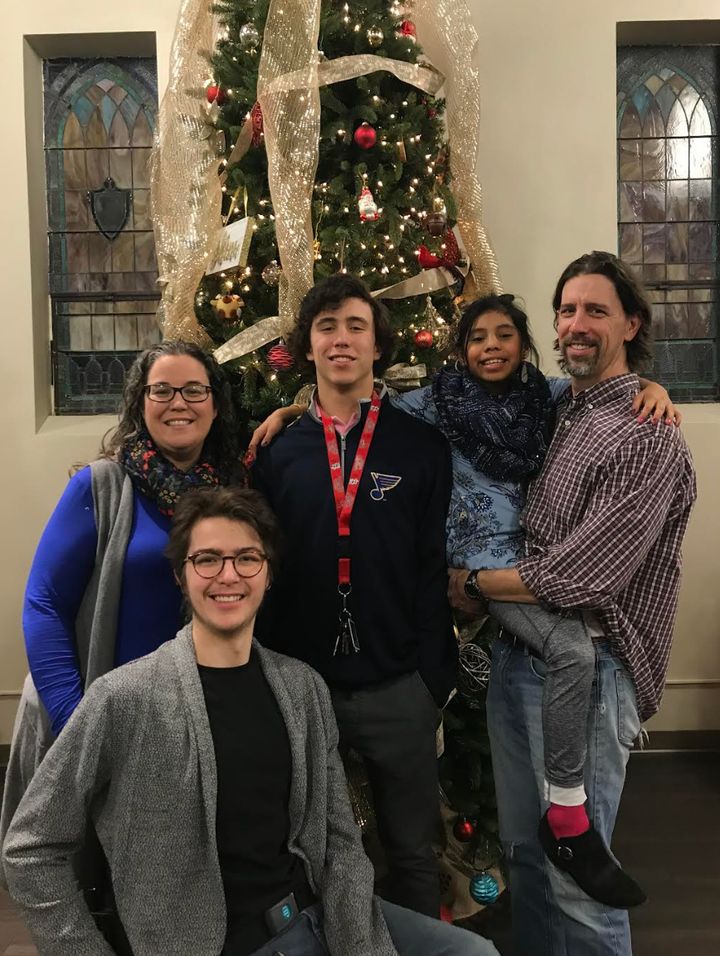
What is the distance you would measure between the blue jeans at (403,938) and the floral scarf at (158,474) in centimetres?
95

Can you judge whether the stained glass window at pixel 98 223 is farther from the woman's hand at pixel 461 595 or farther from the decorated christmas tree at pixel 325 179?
the woman's hand at pixel 461 595

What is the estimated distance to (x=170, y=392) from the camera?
6.68 ft

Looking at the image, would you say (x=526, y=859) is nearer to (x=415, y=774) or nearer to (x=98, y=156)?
(x=415, y=774)

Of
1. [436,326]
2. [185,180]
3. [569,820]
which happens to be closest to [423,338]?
[436,326]

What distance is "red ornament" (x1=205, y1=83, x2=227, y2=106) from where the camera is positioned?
10.1 feet

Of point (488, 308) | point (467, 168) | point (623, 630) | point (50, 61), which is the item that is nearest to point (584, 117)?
point (467, 168)

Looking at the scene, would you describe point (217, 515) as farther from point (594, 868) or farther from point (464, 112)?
point (464, 112)

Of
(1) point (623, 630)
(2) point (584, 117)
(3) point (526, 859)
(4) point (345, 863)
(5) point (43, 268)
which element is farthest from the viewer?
(5) point (43, 268)

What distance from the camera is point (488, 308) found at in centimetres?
223

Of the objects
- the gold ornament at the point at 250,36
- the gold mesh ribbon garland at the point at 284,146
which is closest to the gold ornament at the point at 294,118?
the gold mesh ribbon garland at the point at 284,146

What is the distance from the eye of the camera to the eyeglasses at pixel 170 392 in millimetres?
2037

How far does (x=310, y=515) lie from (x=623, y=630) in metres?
0.80

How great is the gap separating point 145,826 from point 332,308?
4.25ft

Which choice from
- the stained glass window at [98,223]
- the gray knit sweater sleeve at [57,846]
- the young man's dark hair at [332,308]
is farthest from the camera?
the stained glass window at [98,223]
